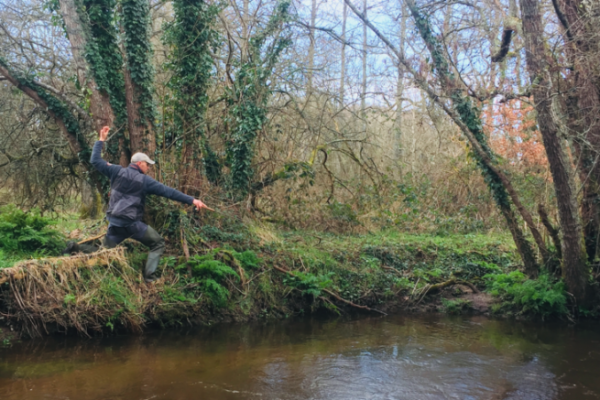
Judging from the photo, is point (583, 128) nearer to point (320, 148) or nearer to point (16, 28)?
point (320, 148)

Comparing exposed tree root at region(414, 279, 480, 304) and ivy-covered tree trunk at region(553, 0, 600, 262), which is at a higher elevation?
ivy-covered tree trunk at region(553, 0, 600, 262)

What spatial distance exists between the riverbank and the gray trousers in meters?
0.21

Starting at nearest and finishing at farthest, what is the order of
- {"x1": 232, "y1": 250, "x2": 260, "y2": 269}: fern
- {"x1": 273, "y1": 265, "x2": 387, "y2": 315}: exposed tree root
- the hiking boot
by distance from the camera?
the hiking boot < {"x1": 232, "y1": 250, "x2": 260, "y2": 269}: fern < {"x1": 273, "y1": 265, "x2": 387, "y2": 315}: exposed tree root

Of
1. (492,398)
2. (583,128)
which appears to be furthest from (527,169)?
(492,398)

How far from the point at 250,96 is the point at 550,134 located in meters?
6.48

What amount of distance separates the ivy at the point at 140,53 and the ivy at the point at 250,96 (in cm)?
232

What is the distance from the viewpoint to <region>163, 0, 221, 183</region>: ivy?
1016 cm

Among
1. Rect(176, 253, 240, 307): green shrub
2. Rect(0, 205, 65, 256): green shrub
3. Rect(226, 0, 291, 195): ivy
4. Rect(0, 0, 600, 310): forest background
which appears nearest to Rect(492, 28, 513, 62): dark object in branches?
Rect(0, 0, 600, 310): forest background

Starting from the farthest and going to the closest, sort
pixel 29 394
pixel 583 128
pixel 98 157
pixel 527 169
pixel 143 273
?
1. pixel 527 169
2. pixel 583 128
3. pixel 143 273
4. pixel 98 157
5. pixel 29 394

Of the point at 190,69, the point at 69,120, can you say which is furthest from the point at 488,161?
the point at 69,120

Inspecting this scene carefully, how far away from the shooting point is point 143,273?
8352mm

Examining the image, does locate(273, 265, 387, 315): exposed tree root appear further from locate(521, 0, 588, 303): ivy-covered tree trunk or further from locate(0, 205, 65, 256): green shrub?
locate(0, 205, 65, 256): green shrub

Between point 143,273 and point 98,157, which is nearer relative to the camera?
point 98,157

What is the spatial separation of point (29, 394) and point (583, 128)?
9887 mm
